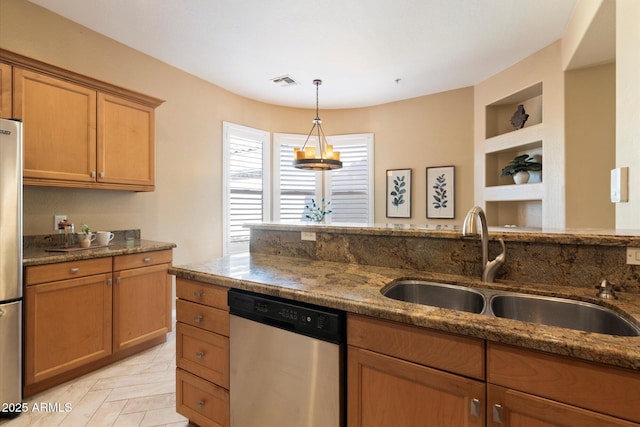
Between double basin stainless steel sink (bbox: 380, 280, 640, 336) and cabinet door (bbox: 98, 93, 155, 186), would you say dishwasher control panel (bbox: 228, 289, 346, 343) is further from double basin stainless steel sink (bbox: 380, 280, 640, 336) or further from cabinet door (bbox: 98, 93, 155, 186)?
cabinet door (bbox: 98, 93, 155, 186)

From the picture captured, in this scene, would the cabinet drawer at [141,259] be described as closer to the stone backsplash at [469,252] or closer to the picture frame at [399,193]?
the stone backsplash at [469,252]

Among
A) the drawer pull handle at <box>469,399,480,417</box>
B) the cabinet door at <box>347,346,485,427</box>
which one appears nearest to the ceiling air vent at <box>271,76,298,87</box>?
the cabinet door at <box>347,346,485,427</box>

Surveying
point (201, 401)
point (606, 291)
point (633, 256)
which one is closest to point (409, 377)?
point (606, 291)

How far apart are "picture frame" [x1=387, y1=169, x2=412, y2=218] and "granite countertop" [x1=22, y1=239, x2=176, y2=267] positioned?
3.12 meters

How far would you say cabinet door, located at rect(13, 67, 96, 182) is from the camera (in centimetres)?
213

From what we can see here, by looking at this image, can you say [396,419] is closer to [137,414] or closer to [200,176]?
[137,414]

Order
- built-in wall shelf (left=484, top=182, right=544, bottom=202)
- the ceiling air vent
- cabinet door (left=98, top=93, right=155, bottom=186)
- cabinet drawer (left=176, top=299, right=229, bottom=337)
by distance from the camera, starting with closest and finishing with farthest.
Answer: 1. cabinet drawer (left=176, top=299, right=229, bottom=337)
2. cabinet door (left=98, top=93, right=155, bottom=186)
3. built-in wall shelf (left=484, top=182, right=544, bottom=202)
4. the ceiling air vent

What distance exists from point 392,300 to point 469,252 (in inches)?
24.4

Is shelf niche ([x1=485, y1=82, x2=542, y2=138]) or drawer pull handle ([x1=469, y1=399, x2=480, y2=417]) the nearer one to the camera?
drawer pull handle ([x1=469, y1=399, x2=480, y2=417])

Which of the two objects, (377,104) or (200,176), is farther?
(377,104)

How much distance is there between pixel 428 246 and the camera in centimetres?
165

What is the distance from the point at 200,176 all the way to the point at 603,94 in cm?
419

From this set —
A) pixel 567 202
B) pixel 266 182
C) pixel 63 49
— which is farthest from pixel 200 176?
pixel 567 202

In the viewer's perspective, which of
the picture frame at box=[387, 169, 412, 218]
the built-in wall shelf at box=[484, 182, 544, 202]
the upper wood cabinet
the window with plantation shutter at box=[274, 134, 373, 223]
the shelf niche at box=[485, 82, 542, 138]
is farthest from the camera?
the window with plantation shutter at box=[274, 134, 373, 223]
